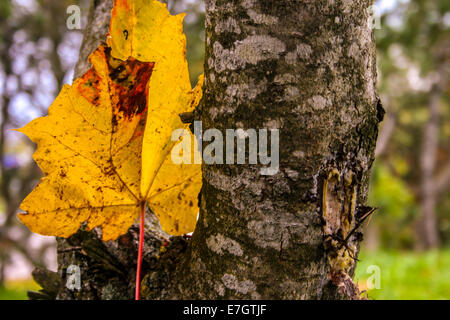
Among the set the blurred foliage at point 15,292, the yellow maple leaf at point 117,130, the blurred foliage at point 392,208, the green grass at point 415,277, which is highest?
the blurred foliage at point 392,208

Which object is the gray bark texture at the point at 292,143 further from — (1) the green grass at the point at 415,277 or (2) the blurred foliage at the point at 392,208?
(2) the blurred foliage at the point at 392,208

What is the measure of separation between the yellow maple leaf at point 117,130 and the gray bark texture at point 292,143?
81 millimetres

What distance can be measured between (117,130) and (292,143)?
11.3 inches

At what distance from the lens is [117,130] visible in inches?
24.2

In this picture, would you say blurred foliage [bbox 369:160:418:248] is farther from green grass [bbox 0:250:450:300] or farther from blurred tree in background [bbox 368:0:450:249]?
green grass [bbox 0:250:450:300]

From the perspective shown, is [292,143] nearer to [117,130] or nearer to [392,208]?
[117,130]

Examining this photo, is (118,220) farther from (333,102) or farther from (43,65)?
(43,65)

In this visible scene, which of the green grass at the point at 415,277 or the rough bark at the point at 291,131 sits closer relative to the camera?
the rough bark at the point at 291,131

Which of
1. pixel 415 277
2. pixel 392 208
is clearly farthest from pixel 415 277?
pixel 392 208

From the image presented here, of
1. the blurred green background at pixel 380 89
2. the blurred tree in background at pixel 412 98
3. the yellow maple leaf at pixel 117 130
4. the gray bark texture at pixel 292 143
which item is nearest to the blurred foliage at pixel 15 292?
the blurred green background at pixel 380 89

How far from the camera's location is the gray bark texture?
1.83ft

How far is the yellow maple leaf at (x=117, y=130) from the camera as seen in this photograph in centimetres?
59

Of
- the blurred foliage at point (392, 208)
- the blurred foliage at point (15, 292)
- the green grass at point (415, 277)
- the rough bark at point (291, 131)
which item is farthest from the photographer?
the blurred foliage at point (392, 208)

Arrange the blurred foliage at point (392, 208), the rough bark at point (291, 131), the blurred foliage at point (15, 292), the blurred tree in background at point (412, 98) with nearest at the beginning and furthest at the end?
the rough bark at point (291, 131), the blurred foliage at point (15, 292), the blurred tree in background at point (412, 98), the blurred foliage at point (392, 208)
